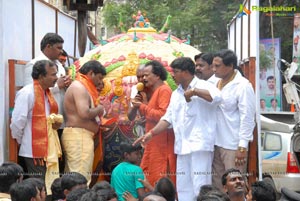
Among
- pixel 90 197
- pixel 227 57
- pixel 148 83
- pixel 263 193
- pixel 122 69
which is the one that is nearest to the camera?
pixel 90 197

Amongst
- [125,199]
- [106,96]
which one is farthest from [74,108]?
[125,199]

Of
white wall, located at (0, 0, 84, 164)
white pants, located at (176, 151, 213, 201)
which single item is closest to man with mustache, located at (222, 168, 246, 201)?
white pants, located at (176, 151, 213, 201)

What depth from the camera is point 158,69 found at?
782 centimetres

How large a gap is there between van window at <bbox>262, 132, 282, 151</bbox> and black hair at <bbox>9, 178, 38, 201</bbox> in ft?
18.8

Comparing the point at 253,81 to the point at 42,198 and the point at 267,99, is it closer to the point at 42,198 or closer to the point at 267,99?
the point at 42,198

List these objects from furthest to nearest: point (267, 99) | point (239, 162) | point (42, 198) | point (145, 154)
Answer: point (267, 99) → point (145, 154) → point (239, 162) → point (42, 198)

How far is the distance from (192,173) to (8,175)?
191cm

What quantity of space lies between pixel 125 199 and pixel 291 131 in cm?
409

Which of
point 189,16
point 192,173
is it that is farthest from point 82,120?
point 189,16

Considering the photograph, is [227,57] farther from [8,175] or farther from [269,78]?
[269,78]

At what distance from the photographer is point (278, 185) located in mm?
10227

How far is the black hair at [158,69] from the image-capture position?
7.81 meters

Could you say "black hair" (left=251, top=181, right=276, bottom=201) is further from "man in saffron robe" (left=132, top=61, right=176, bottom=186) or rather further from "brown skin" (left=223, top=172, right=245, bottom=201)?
"man in saffron robe" (left=132, top=61, right=176, bottom=186)

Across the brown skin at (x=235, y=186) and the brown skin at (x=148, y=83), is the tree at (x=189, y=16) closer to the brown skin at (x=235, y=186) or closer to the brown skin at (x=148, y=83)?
the brown skin at (x=148, y=83)
